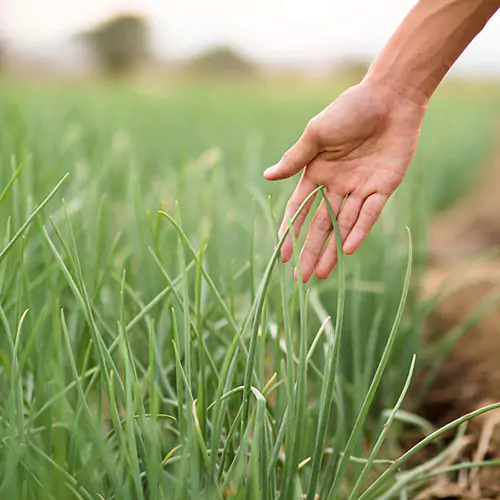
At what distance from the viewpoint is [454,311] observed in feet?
5.12

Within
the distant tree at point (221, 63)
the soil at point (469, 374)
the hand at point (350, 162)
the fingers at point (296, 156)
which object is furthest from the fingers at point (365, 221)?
the distant tree at point (221, 63)

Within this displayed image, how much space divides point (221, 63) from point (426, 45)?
3822 cm

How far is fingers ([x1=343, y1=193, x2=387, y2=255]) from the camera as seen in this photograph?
89cm

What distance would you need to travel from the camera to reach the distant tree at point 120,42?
1211 inches

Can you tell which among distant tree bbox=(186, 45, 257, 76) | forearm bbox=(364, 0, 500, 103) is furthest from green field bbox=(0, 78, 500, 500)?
distant tree bbox=(186, 45, 257, 76)

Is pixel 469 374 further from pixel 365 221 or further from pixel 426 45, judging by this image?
pixel 426 45

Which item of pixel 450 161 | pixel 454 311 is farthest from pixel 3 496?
pixel 450 161

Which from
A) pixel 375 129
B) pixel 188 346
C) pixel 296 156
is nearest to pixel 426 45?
pixel 375 129

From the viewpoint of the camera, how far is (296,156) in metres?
0.91

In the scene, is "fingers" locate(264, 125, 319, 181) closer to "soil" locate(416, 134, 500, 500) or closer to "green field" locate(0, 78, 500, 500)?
"green field" locate(0, 78, 500, 500)

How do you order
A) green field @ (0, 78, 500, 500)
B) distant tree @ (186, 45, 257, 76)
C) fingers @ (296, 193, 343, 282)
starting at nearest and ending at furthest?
green field @ (0, 78, 500, 500) → fingers @ (296, 193, 343, 282) → distant tree @ (186, 45, 257, 76)

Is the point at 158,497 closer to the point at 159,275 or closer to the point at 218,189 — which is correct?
the point at 159,275

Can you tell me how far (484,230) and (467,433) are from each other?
198 centimetres

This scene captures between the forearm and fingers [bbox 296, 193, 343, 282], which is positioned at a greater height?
the forearm
